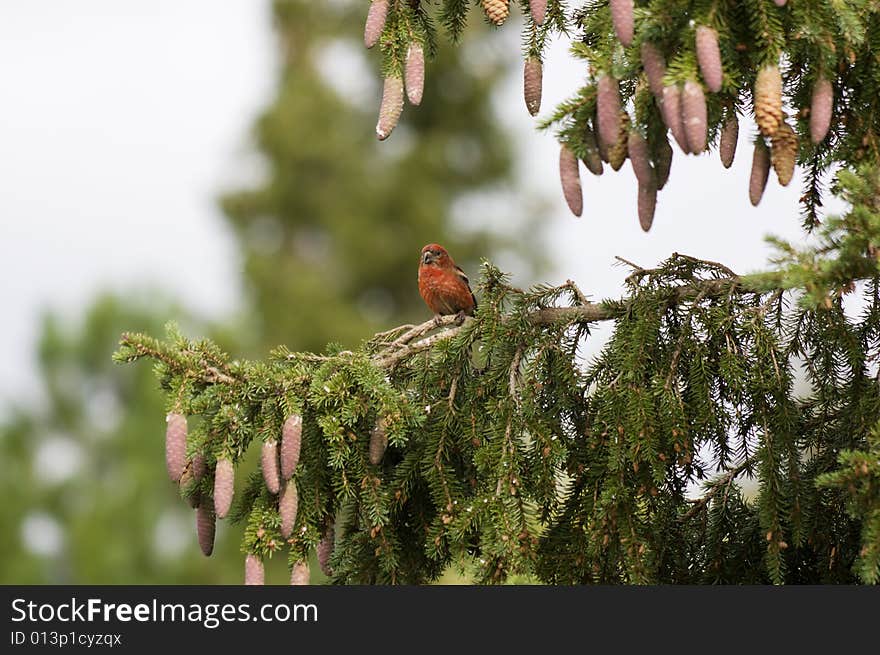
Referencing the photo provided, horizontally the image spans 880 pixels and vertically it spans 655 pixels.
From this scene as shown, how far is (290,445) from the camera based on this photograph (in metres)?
2.09

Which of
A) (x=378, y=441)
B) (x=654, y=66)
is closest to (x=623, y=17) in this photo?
(x=654, y=66)

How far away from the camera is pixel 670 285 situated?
255 centimetres

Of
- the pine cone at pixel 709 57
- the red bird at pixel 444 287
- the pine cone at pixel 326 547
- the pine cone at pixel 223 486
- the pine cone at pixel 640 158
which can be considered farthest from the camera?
the red bird at pixel 444 287

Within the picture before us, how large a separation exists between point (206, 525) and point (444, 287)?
2.21 meters

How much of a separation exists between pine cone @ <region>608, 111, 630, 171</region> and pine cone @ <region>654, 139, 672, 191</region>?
2.5 inches

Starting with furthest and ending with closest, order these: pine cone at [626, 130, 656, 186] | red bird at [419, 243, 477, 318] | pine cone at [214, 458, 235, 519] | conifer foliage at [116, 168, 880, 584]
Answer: red bird at [419, 243, 477, 318] < conifer foliage at [116, 168, 880, 584] < pine cone at [214, 458, 235, 519] < pine cone at [626, 130, 656, 186]

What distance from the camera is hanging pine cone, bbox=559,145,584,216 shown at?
1937mm

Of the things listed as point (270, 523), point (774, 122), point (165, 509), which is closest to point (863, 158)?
point (774, 122)

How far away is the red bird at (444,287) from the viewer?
432 centimetres

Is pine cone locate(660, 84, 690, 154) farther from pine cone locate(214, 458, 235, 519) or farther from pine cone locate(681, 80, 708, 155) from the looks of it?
pine cone locate(214, 458, 235, 519)

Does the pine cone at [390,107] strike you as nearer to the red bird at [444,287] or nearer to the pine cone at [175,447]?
the pine cone at [175,447]

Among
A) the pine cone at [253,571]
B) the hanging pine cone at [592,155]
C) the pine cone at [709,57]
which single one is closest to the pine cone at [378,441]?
the pine cone at [253,571]

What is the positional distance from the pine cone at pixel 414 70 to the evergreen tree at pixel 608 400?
0.06 ft

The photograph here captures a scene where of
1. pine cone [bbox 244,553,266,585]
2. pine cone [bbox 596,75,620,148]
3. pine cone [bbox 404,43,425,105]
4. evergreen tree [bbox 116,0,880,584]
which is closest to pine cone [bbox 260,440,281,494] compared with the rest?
evergreen tree [bbox 116,0,880,584]
